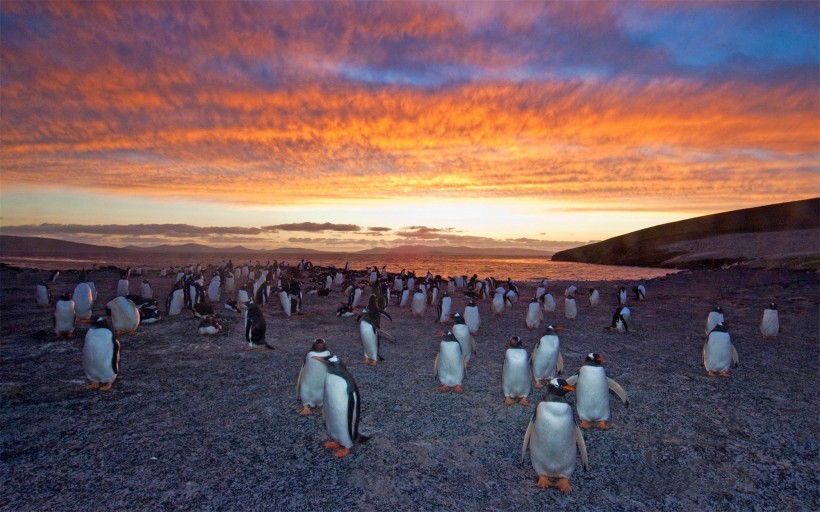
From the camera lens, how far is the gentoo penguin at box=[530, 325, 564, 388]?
9172 millimetres

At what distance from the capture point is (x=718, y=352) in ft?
32.6

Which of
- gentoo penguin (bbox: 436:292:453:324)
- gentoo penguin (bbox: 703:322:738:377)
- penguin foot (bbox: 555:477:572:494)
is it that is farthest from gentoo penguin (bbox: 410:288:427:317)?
penguin foot (bbox: 555:477:572:494)

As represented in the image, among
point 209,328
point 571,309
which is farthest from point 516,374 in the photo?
point 571,309

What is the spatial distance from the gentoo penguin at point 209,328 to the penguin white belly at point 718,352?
12971 millimetres

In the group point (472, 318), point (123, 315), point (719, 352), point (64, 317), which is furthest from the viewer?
point (472, 318)

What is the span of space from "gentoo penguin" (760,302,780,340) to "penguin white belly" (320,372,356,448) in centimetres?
1443

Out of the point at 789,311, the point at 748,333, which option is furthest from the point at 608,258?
the point at 748,333

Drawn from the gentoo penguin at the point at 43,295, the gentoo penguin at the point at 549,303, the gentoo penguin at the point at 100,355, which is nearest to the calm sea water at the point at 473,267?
the gentoo penguin at the point at 549,303

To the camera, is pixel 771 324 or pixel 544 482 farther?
pixel 771 324

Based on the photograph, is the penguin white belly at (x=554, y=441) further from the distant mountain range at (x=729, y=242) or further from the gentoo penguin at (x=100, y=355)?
the distant mountain range at (x=729, y=242)

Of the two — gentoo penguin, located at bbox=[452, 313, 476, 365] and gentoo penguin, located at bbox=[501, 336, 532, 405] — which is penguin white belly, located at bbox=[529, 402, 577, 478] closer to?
gentoo penguin, located at bbox=[501, 336, 532, 405]

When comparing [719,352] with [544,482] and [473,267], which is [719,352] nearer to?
[544,482]

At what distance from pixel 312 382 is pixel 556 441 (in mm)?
4058

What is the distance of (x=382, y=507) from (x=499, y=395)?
168 inches
